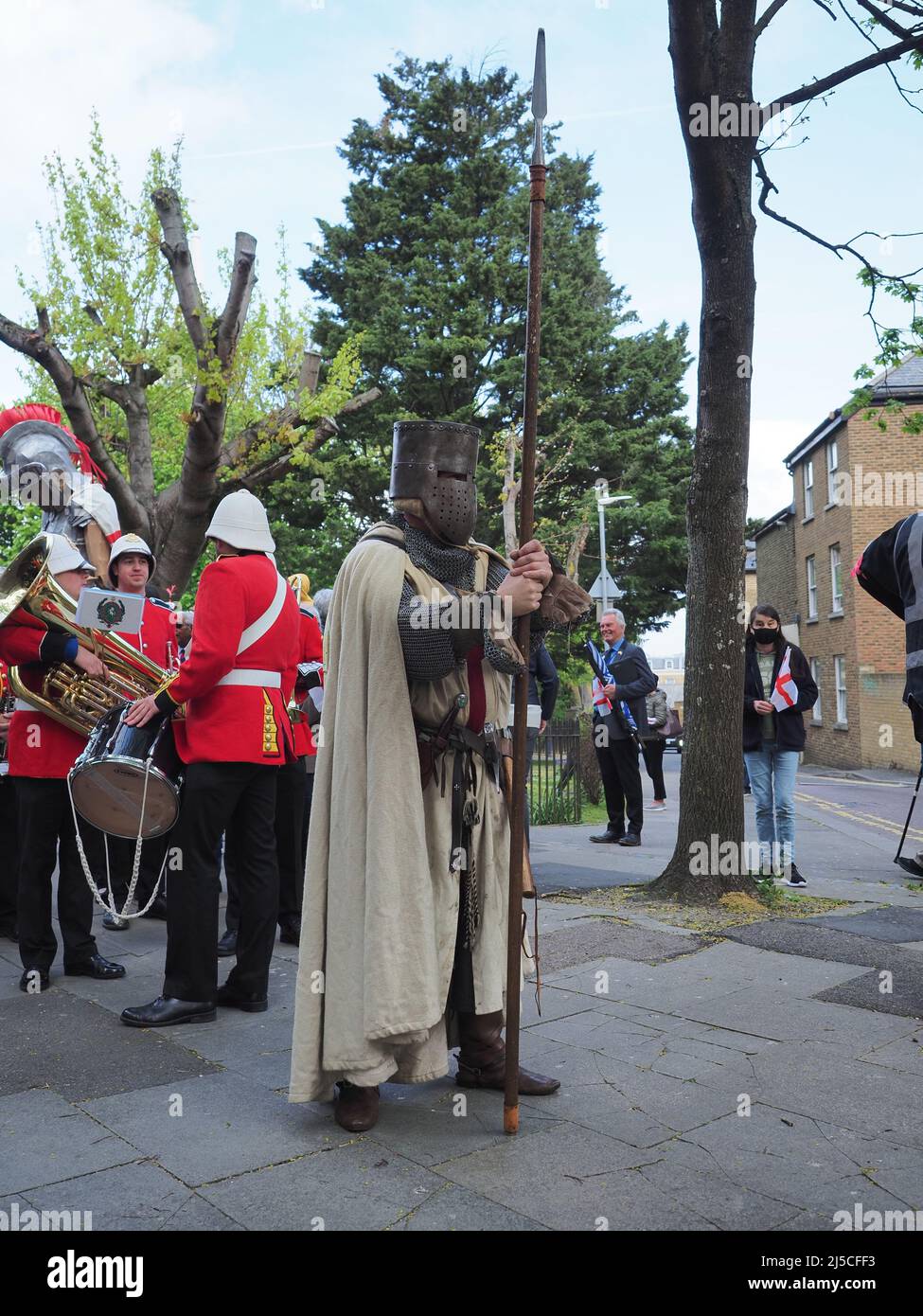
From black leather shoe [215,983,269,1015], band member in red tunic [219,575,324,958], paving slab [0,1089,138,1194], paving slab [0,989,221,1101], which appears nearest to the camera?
paving slab [0,1089,138,1194]

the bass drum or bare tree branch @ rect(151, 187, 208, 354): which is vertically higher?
bare tree branch @ rect(151, 187, 208, 354)

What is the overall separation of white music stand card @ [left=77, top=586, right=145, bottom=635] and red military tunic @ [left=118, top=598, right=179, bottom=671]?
4.90ft

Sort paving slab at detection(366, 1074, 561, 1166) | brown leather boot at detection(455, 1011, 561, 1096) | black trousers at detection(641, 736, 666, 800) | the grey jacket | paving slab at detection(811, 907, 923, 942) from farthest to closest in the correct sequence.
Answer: black trousers at detection(641, 736, 666, 800)
the grey jacket
paving slab at detection(811, 907, 923, 942)
brown leather boot at detection(455, 1011, 561, 1096)
paving slab at detection(366, 1074, 561, 1166)

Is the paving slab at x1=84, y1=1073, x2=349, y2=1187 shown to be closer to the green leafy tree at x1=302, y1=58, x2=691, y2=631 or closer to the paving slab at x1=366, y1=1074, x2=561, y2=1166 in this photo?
the paving slab at x1=366, y1=1074, x2=561, y2=1166

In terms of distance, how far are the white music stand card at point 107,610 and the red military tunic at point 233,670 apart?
34 cm

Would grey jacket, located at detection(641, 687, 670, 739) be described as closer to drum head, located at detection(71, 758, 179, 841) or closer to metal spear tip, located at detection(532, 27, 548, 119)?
drum head, located at detection(71, 758, 179, 841)

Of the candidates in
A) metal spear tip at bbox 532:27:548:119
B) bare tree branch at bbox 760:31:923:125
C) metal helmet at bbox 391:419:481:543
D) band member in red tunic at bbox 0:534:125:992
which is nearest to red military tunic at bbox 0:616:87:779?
band member in red tunic at bbox 0:534:125:992

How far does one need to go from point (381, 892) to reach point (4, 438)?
5984 millimetres

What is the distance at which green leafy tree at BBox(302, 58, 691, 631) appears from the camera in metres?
27.5

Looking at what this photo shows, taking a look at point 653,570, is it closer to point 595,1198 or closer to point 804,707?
point 804,707

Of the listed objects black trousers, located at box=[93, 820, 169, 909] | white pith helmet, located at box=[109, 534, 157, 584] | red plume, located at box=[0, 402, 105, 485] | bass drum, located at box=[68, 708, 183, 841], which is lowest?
black trousers, located at box=[93, 820, 169, 909]

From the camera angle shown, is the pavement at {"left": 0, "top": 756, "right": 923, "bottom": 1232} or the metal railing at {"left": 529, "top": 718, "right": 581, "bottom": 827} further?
the metal railing at {"left": 529, "top": 718, "right": 581, "bottom": 827}
